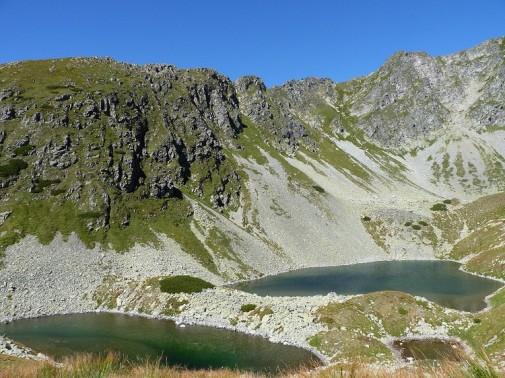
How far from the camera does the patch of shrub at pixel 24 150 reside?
105 meters

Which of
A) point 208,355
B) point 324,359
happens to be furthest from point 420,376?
point 208,355

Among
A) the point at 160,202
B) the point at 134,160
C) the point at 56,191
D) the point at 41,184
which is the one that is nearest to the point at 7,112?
the point at 41,184

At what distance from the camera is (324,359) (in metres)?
41.5

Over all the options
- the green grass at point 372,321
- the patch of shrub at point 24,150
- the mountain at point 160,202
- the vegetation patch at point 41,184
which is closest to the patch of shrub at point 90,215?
the mountain at point 160,202

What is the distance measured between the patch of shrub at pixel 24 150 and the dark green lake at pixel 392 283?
6975 centimetres

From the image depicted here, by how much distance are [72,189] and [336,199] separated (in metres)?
94.0

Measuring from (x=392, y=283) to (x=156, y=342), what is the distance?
55501 millimetres

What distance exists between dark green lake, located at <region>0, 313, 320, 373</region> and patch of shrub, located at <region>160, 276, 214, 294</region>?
7278 millimetres

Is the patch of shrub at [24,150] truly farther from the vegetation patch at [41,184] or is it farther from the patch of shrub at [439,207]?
the patch of shrub at [439,207]

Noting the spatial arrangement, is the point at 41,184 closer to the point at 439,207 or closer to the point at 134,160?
the point at 134,160

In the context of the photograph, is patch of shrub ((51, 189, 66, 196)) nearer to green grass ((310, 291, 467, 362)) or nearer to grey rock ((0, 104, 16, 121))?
grey rock ((0, 104, 16, 121))

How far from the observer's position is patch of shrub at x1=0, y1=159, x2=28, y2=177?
9747cm

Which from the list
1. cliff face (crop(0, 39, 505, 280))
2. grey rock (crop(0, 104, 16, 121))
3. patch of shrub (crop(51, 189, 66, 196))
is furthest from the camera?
grey rock (crop(0, 104, 16, 121))

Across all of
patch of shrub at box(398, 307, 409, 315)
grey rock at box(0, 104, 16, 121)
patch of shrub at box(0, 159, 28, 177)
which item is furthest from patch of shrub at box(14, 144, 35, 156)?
patch of shrub at box(398, 307, 409, 315)
